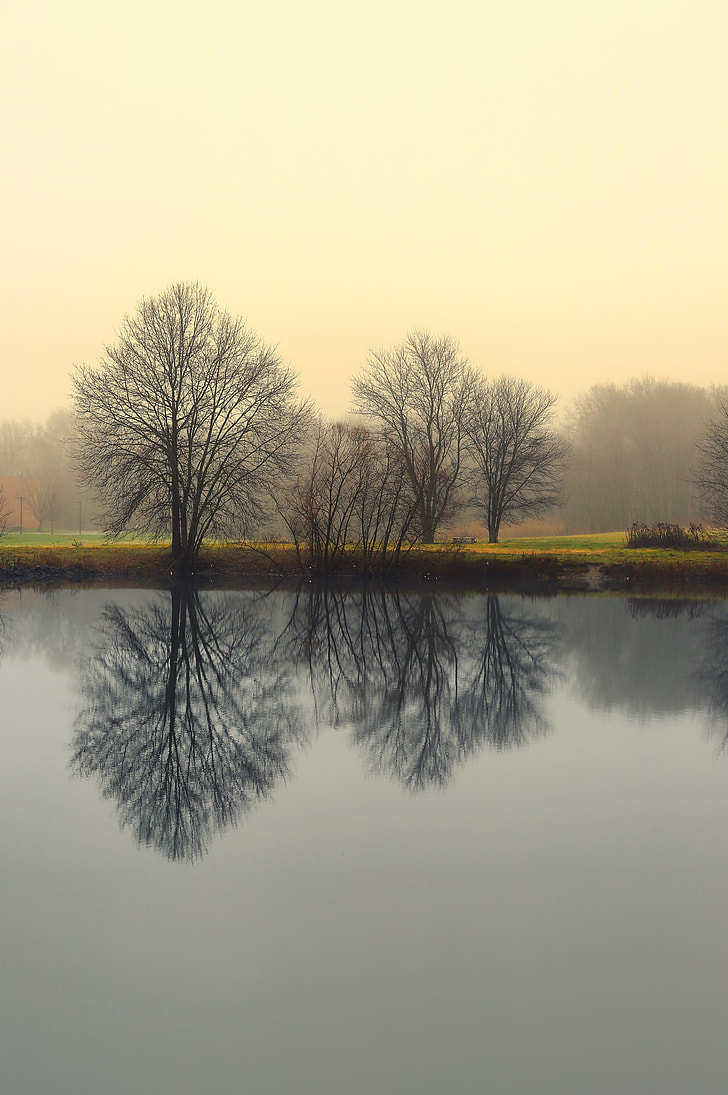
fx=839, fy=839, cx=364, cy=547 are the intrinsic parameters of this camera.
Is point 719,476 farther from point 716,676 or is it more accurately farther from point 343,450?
point 716,676

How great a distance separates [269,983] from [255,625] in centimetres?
1375

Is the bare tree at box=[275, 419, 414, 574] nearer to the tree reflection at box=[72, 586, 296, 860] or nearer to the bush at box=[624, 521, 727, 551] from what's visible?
the tree reflection at box=[72, 586, 296, 860]

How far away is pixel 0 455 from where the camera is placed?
102 m

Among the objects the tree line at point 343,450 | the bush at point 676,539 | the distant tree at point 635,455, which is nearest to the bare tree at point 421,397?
the tree line at point 343,450

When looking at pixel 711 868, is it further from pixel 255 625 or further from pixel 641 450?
pixel 641 450

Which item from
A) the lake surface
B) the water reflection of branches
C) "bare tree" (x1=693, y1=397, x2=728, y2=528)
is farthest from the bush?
the lake surface

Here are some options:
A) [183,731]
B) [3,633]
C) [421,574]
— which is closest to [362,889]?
[183,731]

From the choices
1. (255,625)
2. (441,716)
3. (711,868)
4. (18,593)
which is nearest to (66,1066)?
(711,868)

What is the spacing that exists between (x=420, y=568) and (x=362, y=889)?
95.7 ft

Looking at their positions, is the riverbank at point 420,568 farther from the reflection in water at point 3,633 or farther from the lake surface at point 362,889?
the lake surface at point 362,889

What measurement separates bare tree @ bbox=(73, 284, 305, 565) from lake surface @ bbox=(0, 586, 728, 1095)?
22.9 metres

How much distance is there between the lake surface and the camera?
3.14 m

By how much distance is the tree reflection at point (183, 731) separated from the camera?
5.90 metres

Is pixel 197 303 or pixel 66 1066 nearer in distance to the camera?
pixel 66 1066
